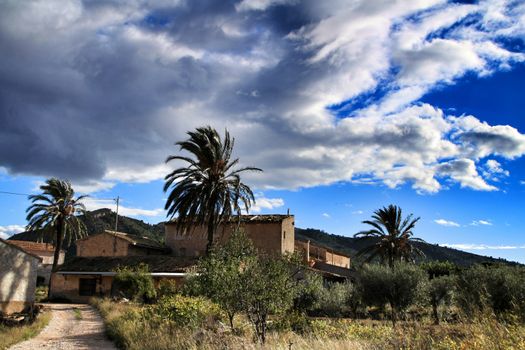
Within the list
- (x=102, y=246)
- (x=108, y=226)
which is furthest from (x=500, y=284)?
(x=108, y=226)

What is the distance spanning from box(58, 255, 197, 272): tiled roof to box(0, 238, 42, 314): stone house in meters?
9.30

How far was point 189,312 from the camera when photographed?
14.5 meters

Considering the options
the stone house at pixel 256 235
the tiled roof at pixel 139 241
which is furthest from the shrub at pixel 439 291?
the tiled roof at pixel 139 241

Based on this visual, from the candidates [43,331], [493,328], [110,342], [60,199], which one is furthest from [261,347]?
[60,199]

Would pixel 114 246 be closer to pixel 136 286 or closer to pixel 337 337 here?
pixel 136 286

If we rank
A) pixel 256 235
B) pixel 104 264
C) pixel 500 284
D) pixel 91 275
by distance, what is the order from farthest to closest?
pixel 256 235 → pixel 104 264 → pixel 91 275 → pixel 500 284

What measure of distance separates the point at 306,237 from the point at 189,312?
80.2 metres

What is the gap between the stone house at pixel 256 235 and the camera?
42031 millimetres

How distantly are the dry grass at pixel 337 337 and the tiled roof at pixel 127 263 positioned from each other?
1911cm

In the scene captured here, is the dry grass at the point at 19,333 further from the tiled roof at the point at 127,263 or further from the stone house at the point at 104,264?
the tiled roof at the point at 127,263

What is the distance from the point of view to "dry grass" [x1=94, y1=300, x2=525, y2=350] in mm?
6426

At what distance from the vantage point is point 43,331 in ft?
62.4

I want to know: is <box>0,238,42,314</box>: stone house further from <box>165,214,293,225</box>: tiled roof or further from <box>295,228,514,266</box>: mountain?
<box>295,228,514,266</box>: mountain

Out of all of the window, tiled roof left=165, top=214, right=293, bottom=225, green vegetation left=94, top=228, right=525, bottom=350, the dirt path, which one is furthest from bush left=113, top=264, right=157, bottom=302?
green vegetation left=94, top=228, right=525, bottom=350
